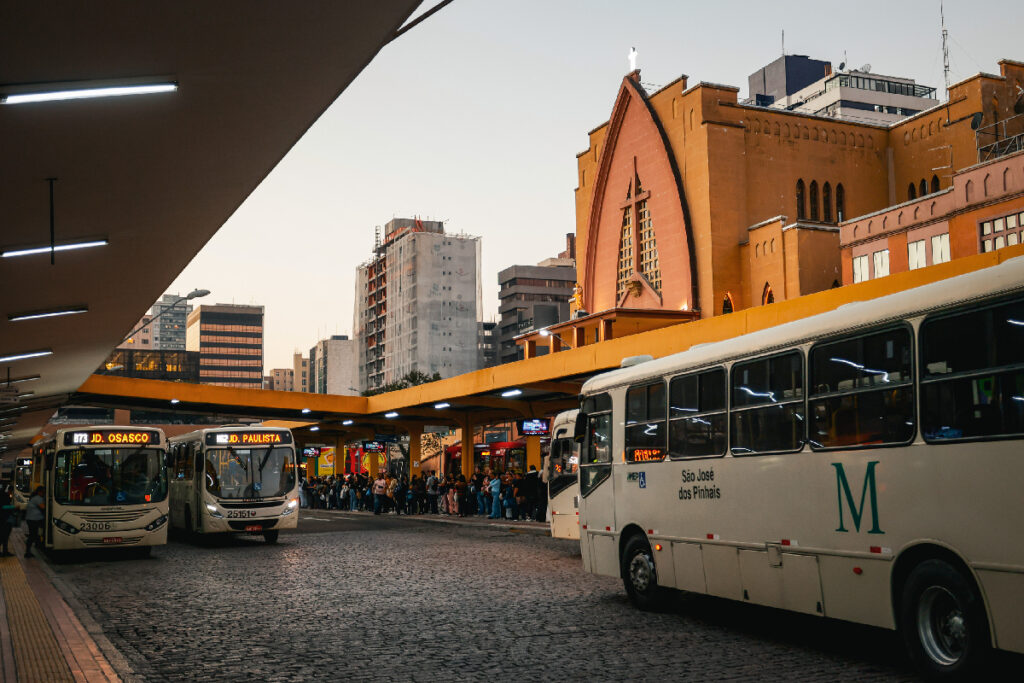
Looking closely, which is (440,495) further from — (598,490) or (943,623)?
(943,623)

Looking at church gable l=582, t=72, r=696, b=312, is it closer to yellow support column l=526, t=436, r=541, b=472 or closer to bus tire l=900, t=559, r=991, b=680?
yellow support column l=526, t=436, r=541, b=472

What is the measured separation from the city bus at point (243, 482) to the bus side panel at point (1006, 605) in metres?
19.2

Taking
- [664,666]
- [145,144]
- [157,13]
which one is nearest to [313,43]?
[157,13]

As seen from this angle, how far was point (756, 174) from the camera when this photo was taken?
57.8m

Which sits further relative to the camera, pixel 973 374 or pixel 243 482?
pixel 243 482

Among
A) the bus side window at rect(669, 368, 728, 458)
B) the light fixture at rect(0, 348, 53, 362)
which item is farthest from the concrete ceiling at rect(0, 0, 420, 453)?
the light fixture at rect(0, 348, 53, 362)

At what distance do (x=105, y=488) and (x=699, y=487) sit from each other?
14487 mm

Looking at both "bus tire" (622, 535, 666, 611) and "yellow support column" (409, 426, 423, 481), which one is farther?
"yellow support column" (409, 426, 423, 481)

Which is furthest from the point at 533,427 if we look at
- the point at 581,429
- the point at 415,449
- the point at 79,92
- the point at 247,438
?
the point at 79,92

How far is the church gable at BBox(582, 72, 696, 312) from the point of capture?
58.9 m

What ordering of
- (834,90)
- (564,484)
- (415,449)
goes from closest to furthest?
(564,484) < (415,449) < (834,90)

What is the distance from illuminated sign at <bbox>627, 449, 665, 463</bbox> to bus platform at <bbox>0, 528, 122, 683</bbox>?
245 inches

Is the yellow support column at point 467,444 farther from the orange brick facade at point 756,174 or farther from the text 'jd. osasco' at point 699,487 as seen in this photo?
the text 'jd. osasco' at point 699,487

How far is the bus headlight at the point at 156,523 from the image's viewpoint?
21.0 m
